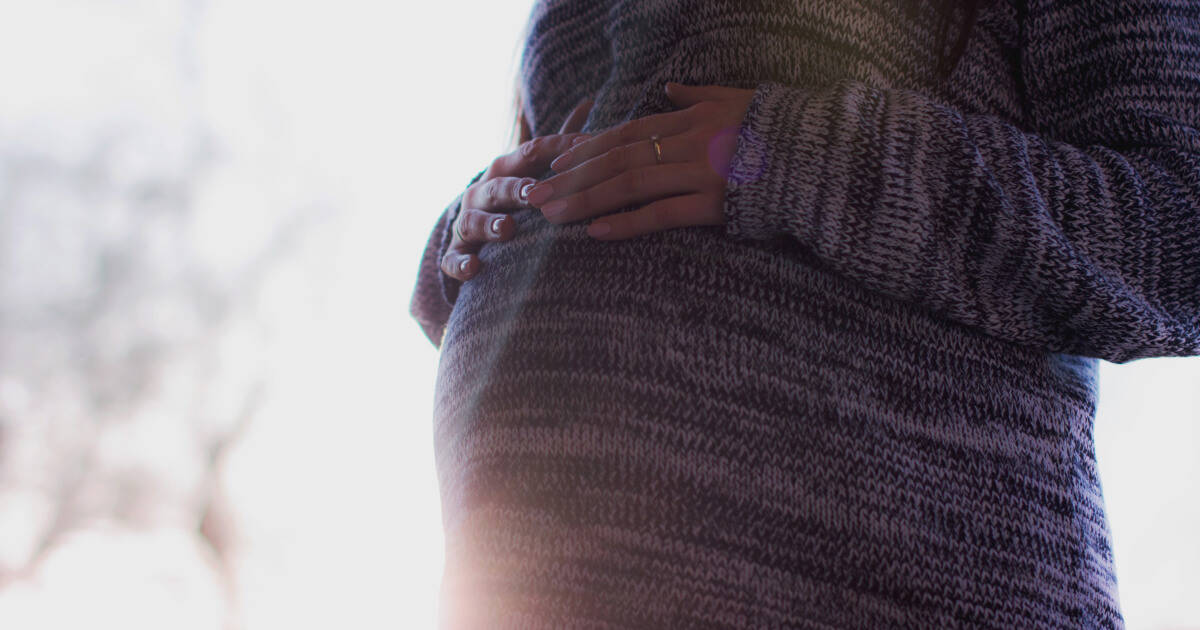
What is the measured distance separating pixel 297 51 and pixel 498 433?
1193 millimetres

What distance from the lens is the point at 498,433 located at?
518 millimetres

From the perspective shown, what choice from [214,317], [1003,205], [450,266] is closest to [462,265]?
[450,266]

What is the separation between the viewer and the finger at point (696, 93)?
55 cm

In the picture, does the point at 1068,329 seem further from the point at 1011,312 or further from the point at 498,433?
the point at 498,433

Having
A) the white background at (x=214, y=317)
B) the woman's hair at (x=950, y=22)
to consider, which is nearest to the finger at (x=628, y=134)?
the woman's hair at (x=950, y=22)

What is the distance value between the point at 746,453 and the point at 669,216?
182 millimetres

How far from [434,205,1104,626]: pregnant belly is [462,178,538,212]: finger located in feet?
0.43

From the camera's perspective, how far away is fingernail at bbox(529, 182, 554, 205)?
23.4 inches

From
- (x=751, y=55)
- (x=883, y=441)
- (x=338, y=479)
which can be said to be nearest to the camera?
(x=883, y=441)

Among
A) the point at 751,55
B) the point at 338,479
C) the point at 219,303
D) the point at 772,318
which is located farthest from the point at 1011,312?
the point at 219,303

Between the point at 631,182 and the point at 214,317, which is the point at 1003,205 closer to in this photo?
the point at 631,182

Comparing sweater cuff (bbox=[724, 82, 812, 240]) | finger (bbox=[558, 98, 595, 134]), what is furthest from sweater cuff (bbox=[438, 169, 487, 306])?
sweater cuff (bbox=[724, 82, 812, 240])

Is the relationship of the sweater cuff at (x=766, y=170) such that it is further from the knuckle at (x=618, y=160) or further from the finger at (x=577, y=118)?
the finger at (x=577, y=118)

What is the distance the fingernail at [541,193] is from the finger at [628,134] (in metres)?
0.03
